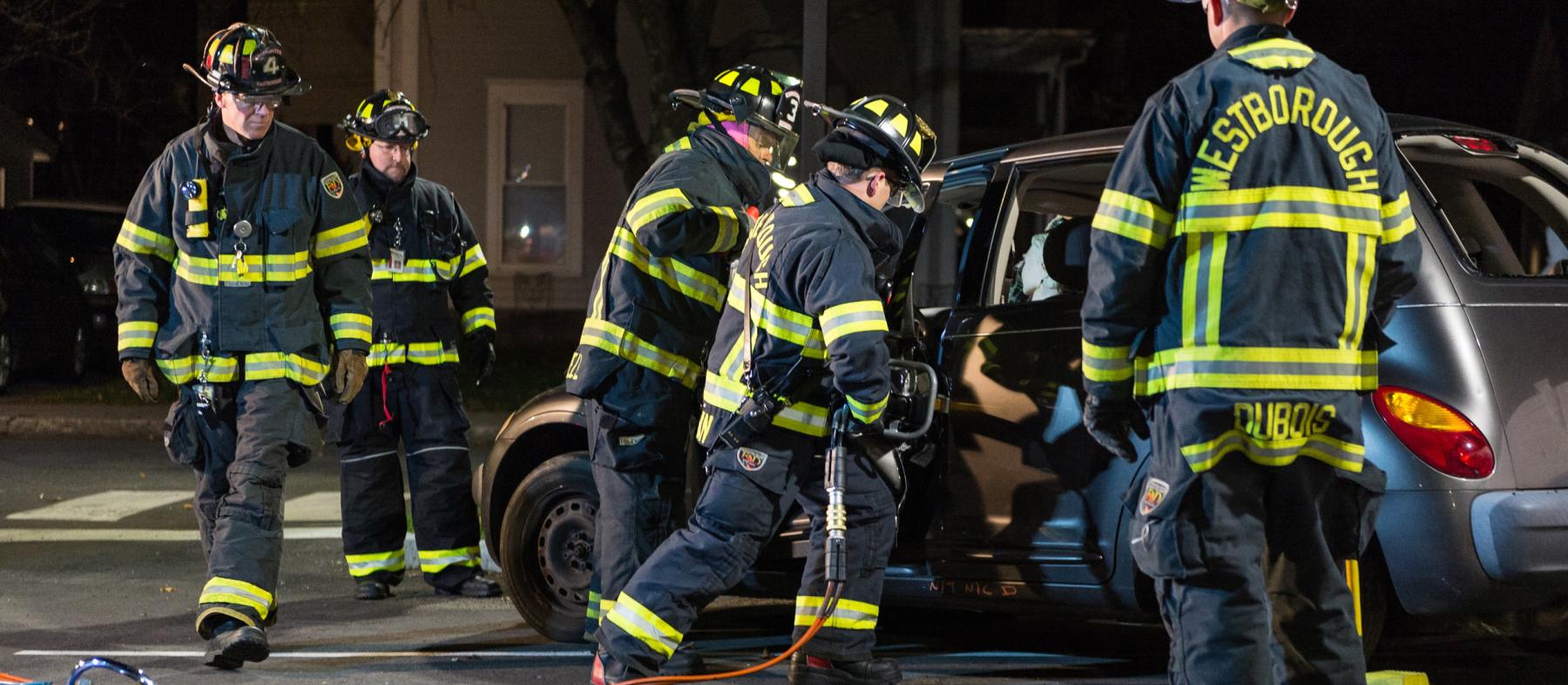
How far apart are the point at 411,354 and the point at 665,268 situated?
2041 millimetres

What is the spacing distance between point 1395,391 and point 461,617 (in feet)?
11.8

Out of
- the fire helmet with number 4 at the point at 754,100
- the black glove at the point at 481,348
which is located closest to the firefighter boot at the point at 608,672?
the fire helmet with number 4 at the point at 754,100

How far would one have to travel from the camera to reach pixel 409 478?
289 inches

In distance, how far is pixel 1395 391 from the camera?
15.7 feet

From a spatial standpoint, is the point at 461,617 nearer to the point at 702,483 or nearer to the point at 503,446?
the point at 503,446

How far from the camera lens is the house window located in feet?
66.4

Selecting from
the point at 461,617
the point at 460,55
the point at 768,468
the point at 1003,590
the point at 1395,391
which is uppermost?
the point at 460,55

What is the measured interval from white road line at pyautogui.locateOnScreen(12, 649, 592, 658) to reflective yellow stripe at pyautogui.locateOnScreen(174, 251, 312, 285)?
48.9 inches

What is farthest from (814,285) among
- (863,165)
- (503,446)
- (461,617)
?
(461,617)

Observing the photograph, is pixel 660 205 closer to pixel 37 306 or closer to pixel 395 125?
pixel 395 125

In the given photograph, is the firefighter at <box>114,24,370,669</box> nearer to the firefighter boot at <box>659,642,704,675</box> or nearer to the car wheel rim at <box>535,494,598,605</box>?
the car wheel rim at <box>535,494,598,605</box>

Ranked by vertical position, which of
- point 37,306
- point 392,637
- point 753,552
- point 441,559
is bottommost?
point 392,637

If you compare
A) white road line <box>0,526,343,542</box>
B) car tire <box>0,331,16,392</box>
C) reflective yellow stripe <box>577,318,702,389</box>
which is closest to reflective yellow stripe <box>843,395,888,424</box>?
reflective yellow stripe <box>577,318,702,389</box>

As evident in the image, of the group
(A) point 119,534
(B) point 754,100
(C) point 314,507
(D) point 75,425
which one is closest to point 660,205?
(B) point 754,100
